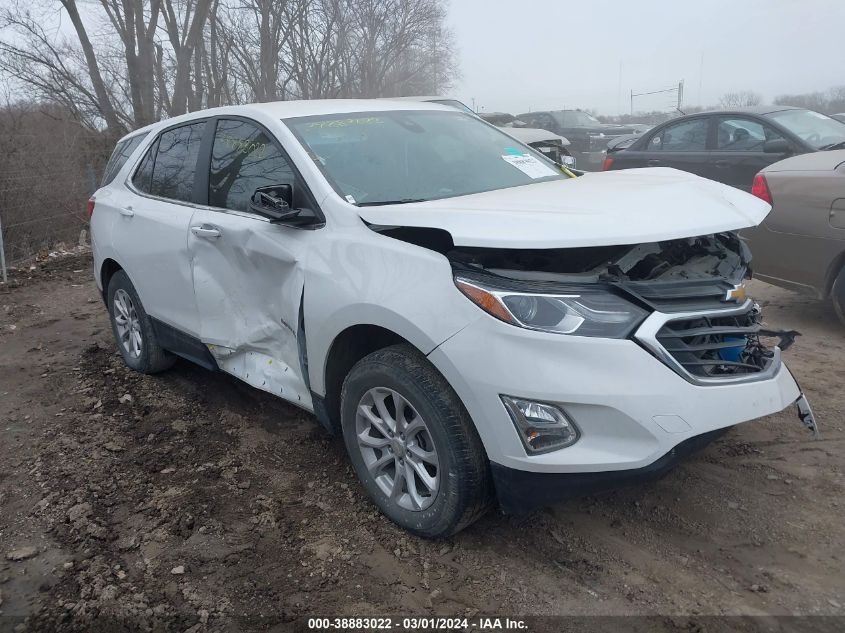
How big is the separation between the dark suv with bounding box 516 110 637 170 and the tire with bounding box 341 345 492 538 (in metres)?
14.7

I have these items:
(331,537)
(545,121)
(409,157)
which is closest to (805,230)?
(409,157)

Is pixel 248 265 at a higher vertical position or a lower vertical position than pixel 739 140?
lower

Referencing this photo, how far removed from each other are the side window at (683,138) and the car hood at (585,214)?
5.81 m

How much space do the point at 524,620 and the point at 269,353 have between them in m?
1.87

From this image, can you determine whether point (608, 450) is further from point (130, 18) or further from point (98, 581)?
point (130, 18)

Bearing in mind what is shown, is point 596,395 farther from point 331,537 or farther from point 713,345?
point 331,537

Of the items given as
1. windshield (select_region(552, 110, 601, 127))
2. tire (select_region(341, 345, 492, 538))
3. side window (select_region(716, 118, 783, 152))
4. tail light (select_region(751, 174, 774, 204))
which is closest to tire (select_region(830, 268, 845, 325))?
tail light (select_region(751, 174, 774, 204))

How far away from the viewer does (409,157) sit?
143 inches

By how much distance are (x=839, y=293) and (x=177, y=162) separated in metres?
4.50

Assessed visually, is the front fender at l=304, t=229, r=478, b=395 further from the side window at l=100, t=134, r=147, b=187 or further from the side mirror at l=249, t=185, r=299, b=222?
the side window at l=100, t=134, r=147, b=187

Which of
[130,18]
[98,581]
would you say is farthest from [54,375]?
[130,18]

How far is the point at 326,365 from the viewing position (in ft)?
10.5

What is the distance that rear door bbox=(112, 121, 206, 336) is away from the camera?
4195mm

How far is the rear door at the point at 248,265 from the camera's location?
11.1ft
